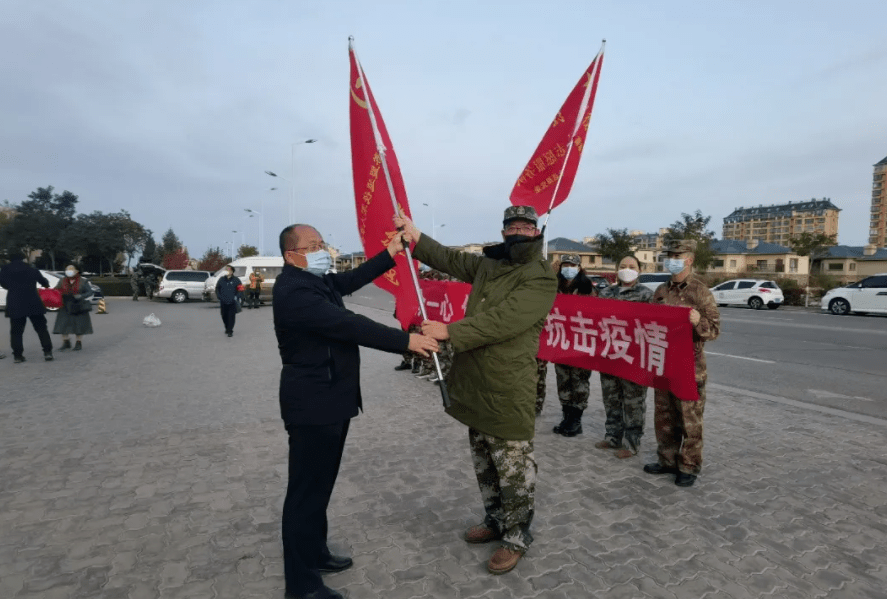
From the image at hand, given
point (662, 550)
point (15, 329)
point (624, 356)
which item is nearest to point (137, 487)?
point (662, 550)

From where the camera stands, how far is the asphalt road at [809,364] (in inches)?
290

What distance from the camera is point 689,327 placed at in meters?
4.06

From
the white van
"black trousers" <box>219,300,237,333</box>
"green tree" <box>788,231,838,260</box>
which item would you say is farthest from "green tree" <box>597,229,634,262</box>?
"black trousers" <box>219,300,237,333</box>

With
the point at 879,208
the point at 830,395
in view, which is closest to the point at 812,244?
the point at 830,395

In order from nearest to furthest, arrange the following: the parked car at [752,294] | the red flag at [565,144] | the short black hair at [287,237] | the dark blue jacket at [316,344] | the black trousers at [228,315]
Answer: the dark blue jacket at [316,344] → the short black hair at [287,237] → the red flag at [565,144] → the black trousers at [228,315] → the parked car at [752,294]

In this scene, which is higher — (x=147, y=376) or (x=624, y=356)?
(x=624, y=356)

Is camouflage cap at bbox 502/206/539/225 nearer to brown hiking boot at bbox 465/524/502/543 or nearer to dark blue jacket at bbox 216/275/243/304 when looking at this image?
brown hiking boot at bbox 465/524/502/543

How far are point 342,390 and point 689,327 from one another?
2.81 metres

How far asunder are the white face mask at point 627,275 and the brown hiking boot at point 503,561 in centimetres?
287

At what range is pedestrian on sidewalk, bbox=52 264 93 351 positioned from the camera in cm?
1056

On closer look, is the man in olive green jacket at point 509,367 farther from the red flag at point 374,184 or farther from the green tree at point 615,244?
the green tree at point 615,244

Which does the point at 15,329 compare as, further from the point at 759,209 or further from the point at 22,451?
the point at 759,209

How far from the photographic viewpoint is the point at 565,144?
5254 mm

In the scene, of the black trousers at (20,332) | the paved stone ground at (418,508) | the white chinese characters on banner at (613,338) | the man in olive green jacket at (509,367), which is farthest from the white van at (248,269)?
the man in olive green jacket at (509,367)
